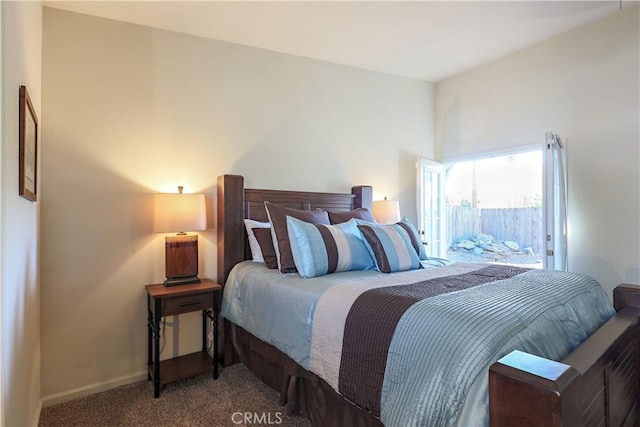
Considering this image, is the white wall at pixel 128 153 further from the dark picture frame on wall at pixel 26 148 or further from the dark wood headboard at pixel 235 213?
the dark picture frame on wall at pixel 26 148

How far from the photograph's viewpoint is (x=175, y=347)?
8.59 feet

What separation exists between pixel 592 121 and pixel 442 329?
116 inches

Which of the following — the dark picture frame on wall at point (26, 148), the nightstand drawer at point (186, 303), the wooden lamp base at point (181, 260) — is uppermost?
the dark picture frame on wall at point (26, 148)

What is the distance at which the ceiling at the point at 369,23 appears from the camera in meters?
2.45

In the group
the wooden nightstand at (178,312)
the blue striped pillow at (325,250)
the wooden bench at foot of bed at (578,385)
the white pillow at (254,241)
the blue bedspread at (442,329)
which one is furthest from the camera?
the white pillow at (254,241)

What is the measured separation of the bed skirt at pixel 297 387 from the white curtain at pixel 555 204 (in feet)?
7.91

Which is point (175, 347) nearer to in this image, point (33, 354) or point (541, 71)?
point (33, 354)

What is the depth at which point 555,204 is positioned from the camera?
9.66ft

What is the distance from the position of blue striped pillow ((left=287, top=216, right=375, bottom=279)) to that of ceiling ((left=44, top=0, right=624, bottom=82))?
1658 mm

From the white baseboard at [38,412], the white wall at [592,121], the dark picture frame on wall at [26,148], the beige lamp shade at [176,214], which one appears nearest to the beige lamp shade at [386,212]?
the white wall at [592,121]

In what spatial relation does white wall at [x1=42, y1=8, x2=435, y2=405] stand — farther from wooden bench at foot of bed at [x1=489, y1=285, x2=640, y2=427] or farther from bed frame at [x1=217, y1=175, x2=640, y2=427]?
wooden bench at foot of bed at [x1=489, y1=285, x2=640, y2=427]

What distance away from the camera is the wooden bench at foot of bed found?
801 mm

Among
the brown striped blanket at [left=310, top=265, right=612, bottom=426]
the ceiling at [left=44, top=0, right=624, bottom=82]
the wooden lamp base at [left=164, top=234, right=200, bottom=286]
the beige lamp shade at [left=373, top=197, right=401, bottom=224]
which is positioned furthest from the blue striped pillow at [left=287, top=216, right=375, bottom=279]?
the ceiling at [left=44, top=0, right=624, bottom=82]

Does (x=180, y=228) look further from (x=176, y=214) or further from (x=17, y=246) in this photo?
(x=17, y=246)
